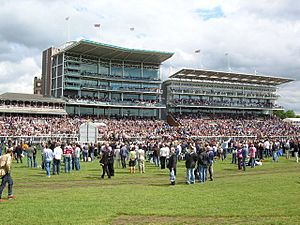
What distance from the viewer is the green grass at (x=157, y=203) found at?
32.2 feet

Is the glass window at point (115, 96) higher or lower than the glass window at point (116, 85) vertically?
lower

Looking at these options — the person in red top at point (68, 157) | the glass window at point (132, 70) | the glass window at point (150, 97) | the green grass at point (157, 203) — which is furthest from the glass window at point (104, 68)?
the green grass at point (157, 203)

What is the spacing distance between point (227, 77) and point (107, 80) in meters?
27.4

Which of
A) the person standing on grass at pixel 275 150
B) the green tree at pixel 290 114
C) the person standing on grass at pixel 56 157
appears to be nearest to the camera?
the person standing on grass at pixel 56 157

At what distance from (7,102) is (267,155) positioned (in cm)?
4269

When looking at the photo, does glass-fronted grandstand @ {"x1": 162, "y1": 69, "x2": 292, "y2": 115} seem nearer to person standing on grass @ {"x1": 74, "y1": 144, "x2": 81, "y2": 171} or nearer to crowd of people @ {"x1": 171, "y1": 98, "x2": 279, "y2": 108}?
crowd of people @ {"x1": 171, "y1": 98, "x2": 279, "y2": 108}

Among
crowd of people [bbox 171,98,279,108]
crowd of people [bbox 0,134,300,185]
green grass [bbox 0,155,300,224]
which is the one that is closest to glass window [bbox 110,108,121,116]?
crowd of people [bbox 171,98,279,108]

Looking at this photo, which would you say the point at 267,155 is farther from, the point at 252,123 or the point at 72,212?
the point at 252,123

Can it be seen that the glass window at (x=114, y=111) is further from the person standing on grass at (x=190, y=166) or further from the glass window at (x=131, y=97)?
the person standing on grass at (x=190, y=166)

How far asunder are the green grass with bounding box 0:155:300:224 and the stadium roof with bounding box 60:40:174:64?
51.9 meters

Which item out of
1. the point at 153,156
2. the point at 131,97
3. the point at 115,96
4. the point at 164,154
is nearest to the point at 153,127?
the point at 131,97

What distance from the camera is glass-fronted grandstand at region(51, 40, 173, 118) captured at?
69.2 m

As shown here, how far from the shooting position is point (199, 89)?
3238 inches

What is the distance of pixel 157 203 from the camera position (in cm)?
1208
